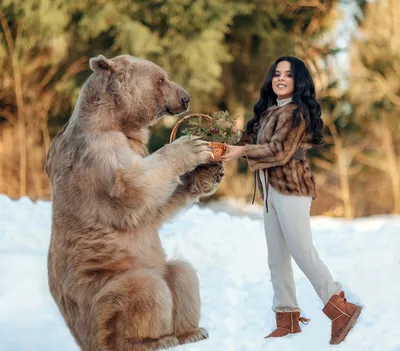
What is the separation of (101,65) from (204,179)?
0.87 metres

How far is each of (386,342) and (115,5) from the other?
419 inches

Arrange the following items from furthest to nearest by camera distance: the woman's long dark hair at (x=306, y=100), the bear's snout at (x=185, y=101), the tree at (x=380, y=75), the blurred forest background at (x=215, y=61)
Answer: the tree at (x=380, y=75)
the blurred forest background at (x=215, y=61)
the woman's long dark hair at (x=306, y=100)
the bear's snout at (x=185, y=101)

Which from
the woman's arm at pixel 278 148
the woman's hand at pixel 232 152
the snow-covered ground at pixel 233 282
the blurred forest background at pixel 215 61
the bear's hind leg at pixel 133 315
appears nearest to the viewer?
the bear's hind leg at pixel 133 315

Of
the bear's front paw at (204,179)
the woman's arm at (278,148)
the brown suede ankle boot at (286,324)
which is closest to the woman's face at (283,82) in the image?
the woman's arm at (278,148)

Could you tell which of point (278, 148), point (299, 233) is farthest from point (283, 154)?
point (299, 233)

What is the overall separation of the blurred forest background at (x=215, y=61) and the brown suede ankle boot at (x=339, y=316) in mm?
9251

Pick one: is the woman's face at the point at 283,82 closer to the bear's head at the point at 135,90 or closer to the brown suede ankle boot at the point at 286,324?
the bear's head at the point at 135,90

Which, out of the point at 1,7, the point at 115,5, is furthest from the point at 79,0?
the point at 1,7

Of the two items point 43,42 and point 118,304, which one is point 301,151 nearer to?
point 118,304

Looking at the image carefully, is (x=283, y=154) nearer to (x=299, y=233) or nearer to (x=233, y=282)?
(x=299, y=233)

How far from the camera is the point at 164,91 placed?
11.4 feet

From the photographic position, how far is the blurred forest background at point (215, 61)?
12727 mm

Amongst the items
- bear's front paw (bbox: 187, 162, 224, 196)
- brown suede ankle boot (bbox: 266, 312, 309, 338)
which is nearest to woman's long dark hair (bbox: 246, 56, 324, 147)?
bear's front paw (bbox: 187, 162, 224, 196)

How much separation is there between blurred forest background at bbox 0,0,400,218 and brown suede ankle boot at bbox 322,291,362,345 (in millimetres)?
9251
